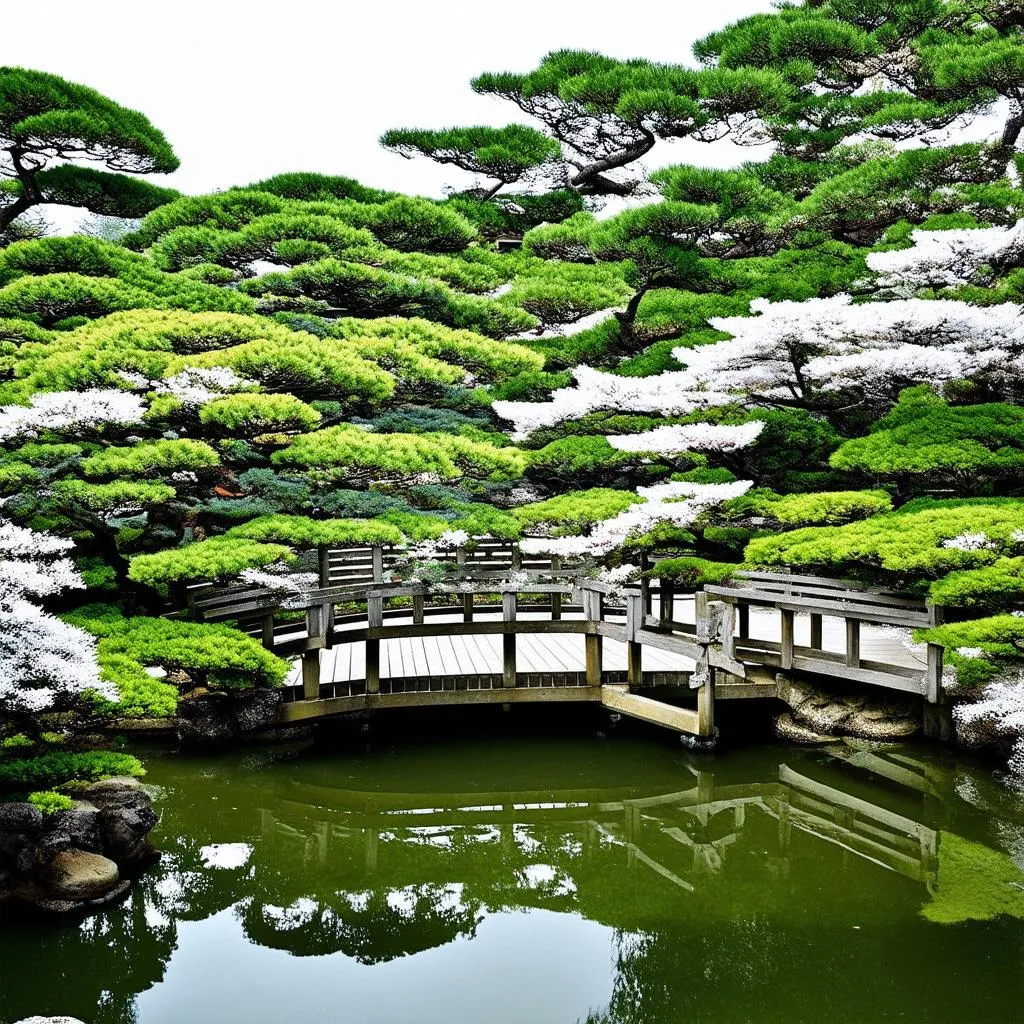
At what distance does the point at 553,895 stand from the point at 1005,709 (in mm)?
2892

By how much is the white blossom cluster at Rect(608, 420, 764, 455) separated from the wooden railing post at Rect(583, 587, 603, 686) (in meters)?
1.51

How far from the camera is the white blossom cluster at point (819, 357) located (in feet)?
24.2

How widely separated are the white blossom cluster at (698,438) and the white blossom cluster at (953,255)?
2.05 m

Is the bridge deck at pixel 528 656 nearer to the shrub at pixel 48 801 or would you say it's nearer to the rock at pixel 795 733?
the rock at pixel 795 733

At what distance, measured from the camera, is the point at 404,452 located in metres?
7.33

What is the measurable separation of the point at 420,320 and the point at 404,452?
2.36 metres

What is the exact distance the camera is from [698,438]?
310 inches

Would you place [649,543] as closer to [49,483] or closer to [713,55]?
[49,483]

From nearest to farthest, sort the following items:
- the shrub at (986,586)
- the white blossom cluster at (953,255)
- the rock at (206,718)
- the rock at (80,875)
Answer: the rock at (80,875)
the shrub at (986,586)
the rock at (206,718)
the white blossom cluster at (953,255)

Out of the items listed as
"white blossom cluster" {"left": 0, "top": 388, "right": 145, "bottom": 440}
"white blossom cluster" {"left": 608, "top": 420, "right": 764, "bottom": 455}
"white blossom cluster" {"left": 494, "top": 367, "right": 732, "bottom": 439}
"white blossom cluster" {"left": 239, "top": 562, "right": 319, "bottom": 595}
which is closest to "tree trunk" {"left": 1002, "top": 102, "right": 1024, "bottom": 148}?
"white blossom cluster" {"left": 494, "top": 367, "right": 732, "bottom": 439}

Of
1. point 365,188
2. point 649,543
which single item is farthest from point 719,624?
point 365,188

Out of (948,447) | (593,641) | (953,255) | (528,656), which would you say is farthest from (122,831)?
(953,255)

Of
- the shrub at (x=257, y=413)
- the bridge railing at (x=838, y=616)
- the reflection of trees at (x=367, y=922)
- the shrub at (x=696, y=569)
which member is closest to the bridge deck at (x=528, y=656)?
the bridge railing at (x=838, y=616)

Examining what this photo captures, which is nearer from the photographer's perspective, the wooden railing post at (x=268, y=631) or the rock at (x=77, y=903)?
the rock at (x=77, y=903)
